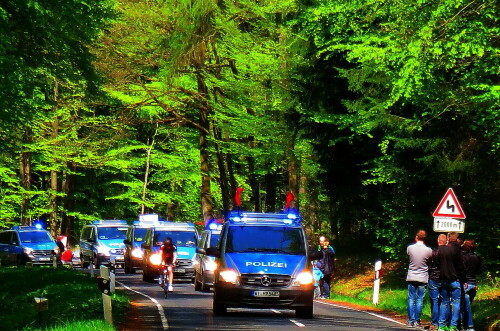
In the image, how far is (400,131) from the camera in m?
30.9

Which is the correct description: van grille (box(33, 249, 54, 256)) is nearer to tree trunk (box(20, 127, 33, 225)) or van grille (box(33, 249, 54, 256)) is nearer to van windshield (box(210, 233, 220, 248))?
tree trunk (box(20, 127, 33, 225))

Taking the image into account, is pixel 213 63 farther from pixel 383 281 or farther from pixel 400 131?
pixel 400 131

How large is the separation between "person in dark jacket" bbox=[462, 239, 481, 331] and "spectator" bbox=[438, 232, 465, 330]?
0.61 ft

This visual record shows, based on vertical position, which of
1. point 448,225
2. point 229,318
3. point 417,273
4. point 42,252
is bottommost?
point 229,318

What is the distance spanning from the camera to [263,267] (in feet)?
76.3

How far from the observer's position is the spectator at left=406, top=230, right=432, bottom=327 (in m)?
22.7

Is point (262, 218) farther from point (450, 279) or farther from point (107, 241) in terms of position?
point (107, 241)

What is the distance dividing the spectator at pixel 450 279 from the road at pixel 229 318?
1064mm

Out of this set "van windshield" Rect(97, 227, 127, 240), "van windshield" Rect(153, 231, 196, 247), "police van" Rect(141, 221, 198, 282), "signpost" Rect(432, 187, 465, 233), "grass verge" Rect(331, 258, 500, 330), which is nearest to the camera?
"grass verge" Rect(331, 258, 500, 330)

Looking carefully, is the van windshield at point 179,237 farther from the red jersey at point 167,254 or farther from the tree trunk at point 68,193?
the tree trunk at point 68,193

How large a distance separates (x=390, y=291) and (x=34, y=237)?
2254cm

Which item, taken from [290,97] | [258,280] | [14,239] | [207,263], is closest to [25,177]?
[14,239]

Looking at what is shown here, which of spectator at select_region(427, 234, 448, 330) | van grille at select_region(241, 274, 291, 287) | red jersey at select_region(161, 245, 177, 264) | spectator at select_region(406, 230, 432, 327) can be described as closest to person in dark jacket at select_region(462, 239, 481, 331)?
spectator at select_region(427, 234, 448, 330)

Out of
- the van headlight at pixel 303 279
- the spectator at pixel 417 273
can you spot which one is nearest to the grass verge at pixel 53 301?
the van headlight at pixel 303 279
